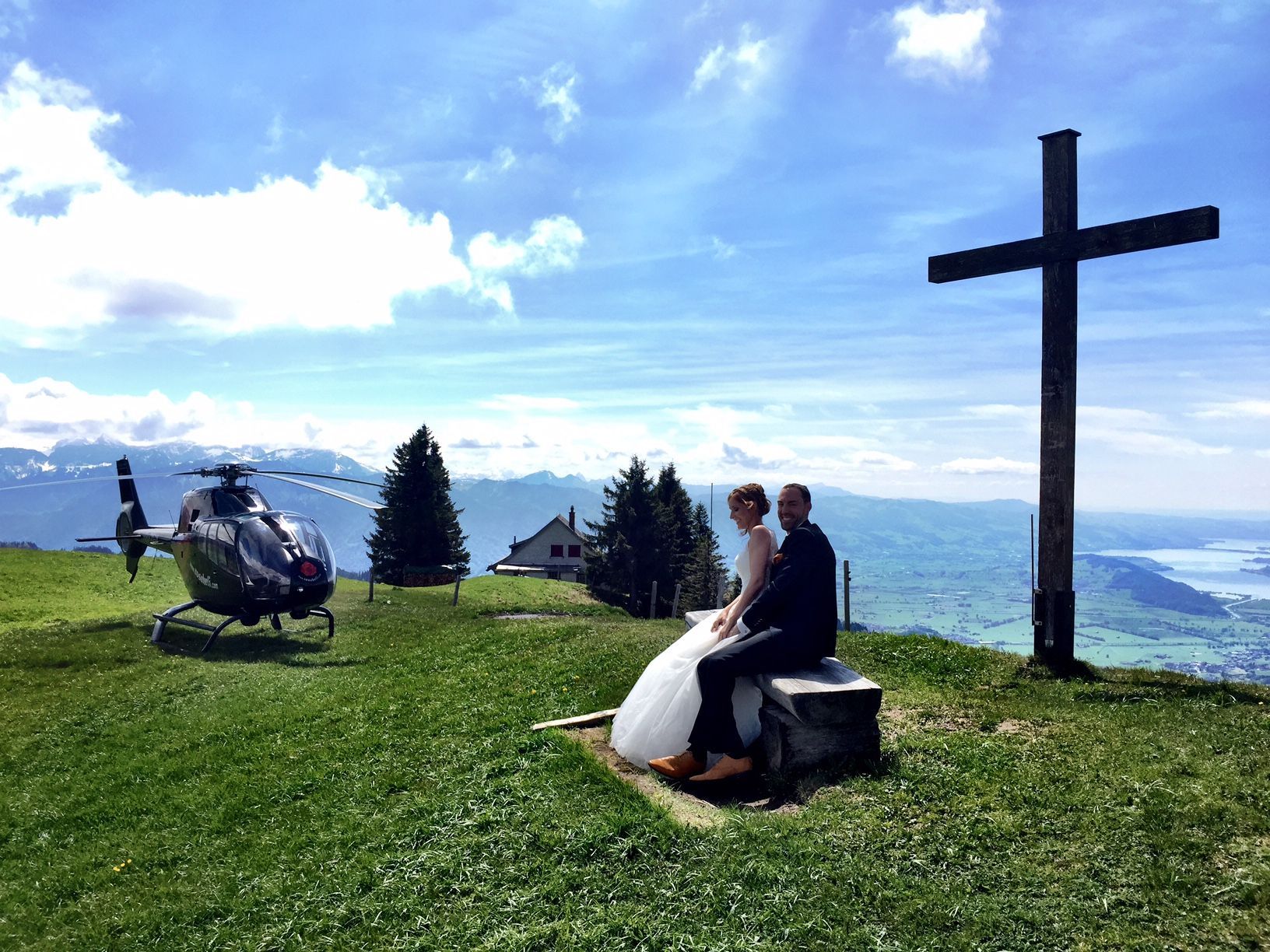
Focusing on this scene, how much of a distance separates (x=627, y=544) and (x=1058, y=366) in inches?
1901

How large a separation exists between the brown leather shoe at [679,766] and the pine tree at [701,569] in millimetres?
47909

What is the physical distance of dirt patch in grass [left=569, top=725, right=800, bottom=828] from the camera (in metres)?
7.04

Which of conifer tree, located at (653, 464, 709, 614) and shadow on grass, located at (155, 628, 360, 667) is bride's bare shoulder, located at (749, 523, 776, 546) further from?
conifer tree, located at (653, 464, 709, 614)

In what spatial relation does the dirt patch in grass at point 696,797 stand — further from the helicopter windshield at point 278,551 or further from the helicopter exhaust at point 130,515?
the helicopter exhaust at point 130,515

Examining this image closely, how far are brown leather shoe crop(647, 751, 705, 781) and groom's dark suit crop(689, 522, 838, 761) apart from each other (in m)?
0.11

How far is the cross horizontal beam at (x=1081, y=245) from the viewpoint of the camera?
34.1 ft

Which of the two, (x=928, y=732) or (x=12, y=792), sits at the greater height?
(x=928, y=732)

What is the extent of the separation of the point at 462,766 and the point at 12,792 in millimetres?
7769

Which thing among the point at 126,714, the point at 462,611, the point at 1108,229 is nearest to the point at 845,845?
the point at 1108,229

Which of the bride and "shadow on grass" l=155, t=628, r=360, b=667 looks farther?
"shadow on grass" l=155, t=628, r=360, b=667

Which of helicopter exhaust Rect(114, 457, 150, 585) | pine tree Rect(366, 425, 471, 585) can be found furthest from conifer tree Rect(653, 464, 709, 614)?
helicopter exhaust Rect(114, 457, 150, 585)

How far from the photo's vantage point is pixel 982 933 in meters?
4.95

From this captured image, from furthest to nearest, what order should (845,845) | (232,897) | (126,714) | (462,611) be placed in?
(462,611), (126,714), (232,897), (845,845)

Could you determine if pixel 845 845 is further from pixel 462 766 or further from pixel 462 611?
pixel 462 611
